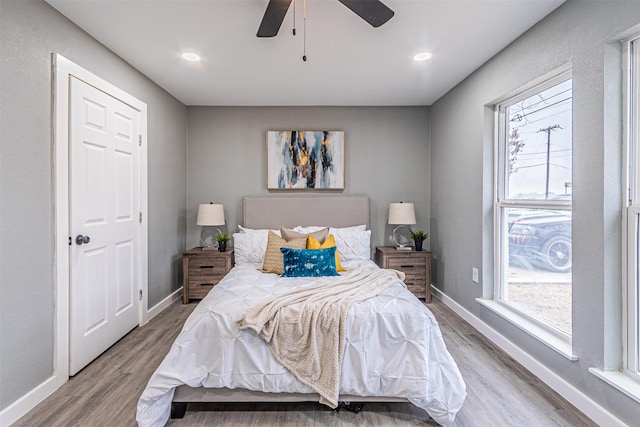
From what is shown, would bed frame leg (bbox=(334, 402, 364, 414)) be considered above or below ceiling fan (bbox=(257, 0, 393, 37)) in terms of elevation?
below

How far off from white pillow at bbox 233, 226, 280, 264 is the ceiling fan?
2235mm

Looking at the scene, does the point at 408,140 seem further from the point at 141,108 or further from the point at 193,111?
the point at 141,108

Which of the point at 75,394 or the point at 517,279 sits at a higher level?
the point at 517,279

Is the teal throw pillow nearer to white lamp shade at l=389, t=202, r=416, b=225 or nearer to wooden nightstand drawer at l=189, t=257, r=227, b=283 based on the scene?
wooden nightstand drawer at l=189, t=257, r=227, b=283

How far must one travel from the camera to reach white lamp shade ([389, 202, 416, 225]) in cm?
402

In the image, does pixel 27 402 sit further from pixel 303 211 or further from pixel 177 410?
pixel 303 211

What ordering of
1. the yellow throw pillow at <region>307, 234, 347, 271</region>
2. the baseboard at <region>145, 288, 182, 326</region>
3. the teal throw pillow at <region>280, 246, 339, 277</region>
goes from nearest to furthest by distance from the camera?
the teal throw pillow at <region>280, 246, 339, 277</region>
the yellow throw pillow at <region>307, 234, 347, 271</region>
the baseboard at <region>145, 288, 182, 326</region>

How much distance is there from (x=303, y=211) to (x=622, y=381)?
127 inches

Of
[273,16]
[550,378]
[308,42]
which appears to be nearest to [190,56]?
[308,42]

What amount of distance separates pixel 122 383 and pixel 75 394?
259 millimetres

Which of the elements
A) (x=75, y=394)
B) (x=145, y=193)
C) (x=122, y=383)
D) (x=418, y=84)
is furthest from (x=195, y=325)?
(x=418, y=84)

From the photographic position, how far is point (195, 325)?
1901 mm

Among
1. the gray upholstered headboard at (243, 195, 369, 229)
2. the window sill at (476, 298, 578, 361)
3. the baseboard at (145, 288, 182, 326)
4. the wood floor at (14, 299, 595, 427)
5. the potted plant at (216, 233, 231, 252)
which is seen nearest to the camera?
the wood floor at (14, 299, 595, 427)

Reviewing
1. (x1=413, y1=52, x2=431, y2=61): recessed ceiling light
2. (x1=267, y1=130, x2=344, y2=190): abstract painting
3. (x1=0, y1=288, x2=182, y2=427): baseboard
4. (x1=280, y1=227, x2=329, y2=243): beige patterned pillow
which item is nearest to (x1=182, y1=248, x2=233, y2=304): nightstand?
(x1=280, y1=227, x2=329, y2=243): beige patterned pillow
